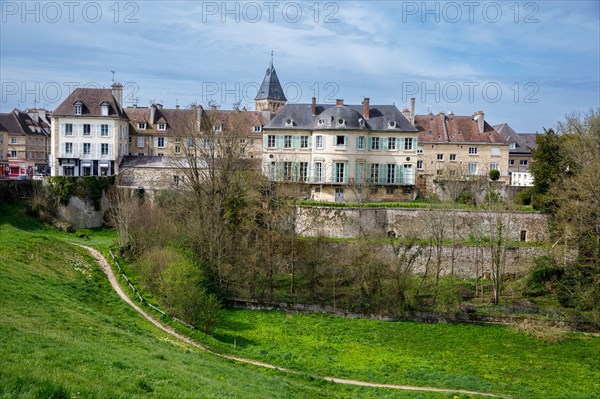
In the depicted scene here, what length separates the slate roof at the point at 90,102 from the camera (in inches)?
1813

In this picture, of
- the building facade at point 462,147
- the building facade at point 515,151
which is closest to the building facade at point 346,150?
the building facade at point 462,147

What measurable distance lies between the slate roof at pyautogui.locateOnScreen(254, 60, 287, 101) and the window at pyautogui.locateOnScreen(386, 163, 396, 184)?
35648 mm

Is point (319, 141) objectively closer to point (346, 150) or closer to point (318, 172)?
point (346, 150)

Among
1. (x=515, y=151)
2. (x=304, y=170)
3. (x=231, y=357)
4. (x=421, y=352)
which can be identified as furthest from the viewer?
(x=515, y=151)

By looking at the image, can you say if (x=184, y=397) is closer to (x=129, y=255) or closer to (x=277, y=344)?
(x=277, y=344)

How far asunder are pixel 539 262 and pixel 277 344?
54.7ft

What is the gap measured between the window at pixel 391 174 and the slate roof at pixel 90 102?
2154 cm

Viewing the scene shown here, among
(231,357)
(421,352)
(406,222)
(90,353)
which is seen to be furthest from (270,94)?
(90,353)

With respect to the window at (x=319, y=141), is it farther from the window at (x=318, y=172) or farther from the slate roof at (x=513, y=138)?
the slate roof at (x=513, y=138)

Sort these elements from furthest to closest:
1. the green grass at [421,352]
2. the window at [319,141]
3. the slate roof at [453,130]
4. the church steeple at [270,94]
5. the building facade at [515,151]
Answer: the church steeple at [270,94], the building facade at [515,151], the slate roof at [453,130], the window at [319,141], the green grass at [421,352]

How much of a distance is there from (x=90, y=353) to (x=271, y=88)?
6671cm

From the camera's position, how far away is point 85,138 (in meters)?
46.2

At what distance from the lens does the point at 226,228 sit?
3083 cm

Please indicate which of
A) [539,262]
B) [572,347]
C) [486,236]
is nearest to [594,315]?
[572,347]
